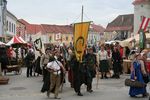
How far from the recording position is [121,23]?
134 metres

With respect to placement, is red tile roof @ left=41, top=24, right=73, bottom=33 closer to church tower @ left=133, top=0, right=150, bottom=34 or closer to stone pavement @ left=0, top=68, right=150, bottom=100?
church tower @ left=133, top=0, right=150, bottom=34

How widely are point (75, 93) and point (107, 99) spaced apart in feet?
7.18

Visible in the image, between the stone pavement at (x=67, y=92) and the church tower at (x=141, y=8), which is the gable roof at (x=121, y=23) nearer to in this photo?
the church tower at (x=141, y=8)

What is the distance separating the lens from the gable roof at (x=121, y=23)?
130012 mm

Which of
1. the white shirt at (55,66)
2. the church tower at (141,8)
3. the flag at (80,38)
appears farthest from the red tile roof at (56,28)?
the white shirt at (55,66)

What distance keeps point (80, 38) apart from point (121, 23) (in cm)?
11820

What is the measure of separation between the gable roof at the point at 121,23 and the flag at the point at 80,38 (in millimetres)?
111917

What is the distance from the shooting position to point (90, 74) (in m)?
17.5

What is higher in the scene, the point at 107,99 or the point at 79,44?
the point at 79,44

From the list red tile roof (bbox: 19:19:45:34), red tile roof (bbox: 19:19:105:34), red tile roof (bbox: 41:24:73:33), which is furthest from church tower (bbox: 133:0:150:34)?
red tile roof (bbox: 41:24:73:33)

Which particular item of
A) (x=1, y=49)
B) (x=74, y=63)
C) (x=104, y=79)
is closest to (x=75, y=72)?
(x=74, y=63)

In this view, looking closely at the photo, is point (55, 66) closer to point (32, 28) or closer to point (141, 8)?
point (141, 8)

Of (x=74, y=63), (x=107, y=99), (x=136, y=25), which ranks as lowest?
(x=107, y=99)

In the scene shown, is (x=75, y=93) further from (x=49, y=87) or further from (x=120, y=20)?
(x=120, y=20)
